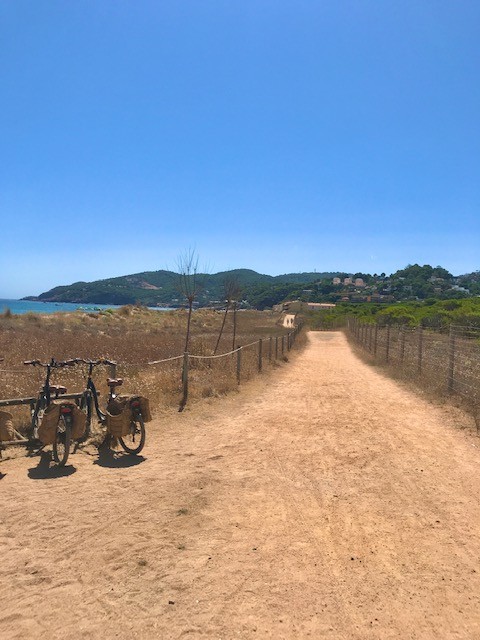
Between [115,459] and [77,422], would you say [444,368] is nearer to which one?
[115,459]

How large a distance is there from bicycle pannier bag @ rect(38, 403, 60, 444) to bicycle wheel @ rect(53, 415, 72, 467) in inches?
2.7

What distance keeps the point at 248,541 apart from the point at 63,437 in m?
3.33

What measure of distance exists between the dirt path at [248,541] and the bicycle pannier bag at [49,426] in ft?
1.41

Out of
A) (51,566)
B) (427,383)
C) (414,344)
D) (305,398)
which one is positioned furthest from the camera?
(414,344)

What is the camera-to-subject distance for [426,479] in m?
6.53

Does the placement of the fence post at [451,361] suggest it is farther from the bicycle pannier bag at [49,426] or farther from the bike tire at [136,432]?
the bicycle pannier bag at [49,426]

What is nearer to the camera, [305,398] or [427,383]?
[305,398]

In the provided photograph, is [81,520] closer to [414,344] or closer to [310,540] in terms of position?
[310,540]

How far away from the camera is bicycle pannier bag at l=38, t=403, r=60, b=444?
657cm

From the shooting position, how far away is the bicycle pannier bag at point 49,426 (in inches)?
259

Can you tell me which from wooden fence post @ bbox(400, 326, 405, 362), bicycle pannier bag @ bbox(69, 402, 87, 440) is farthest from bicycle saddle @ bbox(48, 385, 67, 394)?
wooden fence post @ bbox(400, 326, 405, 362)

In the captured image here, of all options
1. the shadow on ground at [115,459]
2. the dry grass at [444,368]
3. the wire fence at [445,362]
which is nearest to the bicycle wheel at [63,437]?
the shadow on ground at [115,459]

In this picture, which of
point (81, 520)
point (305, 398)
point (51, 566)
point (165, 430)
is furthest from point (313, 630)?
point (305, 398)

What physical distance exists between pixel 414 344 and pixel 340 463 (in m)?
11.3
